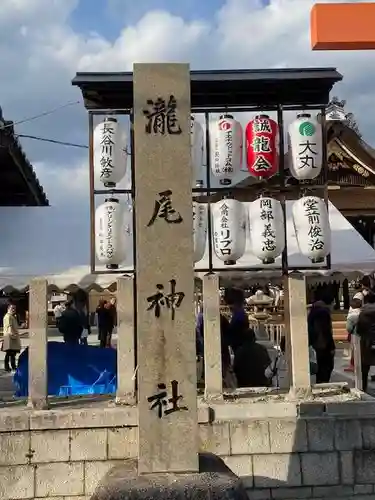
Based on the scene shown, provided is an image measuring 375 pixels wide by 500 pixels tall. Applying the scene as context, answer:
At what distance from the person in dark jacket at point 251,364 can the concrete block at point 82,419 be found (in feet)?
7.56

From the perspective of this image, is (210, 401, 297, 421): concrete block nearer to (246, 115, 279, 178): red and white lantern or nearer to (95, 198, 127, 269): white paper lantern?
(95, 198, 127, 269): white paper lantern

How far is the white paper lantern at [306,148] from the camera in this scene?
26.8 feet

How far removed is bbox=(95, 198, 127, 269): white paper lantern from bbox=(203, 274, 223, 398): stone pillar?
1.39 m

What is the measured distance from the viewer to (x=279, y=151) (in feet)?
27.4

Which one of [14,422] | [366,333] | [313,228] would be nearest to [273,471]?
[14,422]

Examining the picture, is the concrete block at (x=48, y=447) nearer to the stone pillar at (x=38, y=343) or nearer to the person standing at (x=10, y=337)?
the stone pillar at (x=38, y=343)

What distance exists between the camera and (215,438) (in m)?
6.82

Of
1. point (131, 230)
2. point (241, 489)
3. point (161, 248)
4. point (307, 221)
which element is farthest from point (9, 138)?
point (241, 489)

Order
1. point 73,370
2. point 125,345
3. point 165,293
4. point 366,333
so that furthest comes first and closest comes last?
point 366,333
point 73,370
point 125,345
point 165,293

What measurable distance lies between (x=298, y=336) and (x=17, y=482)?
11.7 ft

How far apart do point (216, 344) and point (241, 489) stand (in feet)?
7.76

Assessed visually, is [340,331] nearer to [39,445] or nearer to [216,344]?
[216,344]

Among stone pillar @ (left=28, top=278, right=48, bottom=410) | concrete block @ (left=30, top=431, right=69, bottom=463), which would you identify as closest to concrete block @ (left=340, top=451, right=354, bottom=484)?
concrete block @ (left=30, top=431, right=69, bottom=463)

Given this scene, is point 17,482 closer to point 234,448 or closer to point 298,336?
point 234,448
